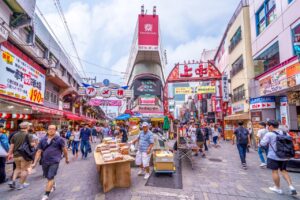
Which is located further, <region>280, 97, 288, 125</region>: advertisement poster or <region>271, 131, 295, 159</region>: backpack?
<region>280, 97, 288, 125</region>: advertisement poster

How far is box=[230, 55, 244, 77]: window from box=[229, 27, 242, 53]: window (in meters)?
1.84

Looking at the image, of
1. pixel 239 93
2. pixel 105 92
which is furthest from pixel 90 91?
pixel 239 93

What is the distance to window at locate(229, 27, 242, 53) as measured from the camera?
18.1 meters

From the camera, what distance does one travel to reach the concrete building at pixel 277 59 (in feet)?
31.4

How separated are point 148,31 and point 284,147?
31873 millimetres

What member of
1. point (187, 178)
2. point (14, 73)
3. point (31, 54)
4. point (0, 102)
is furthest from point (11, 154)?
point (31, 54)

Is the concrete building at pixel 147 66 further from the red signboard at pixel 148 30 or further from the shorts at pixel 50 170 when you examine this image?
the shorts at pixel 50 170

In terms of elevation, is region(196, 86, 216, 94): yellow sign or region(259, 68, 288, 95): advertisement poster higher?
region(196, 86, 216, 94): yellow sign

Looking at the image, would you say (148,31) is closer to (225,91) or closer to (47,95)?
(225,91)

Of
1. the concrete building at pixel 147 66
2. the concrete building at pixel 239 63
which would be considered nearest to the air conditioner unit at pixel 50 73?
the concrete building at pixel 239 63

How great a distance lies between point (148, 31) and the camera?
3297cm

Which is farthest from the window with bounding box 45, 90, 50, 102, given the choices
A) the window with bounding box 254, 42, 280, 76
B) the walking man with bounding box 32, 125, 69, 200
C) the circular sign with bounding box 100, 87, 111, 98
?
the window with bounding box 254, 42, 280, 76

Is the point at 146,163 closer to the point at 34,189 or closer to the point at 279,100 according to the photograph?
the point at 34,189

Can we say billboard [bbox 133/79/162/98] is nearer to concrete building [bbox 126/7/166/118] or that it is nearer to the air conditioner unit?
concrete building [bbox 126/7/166/118]
